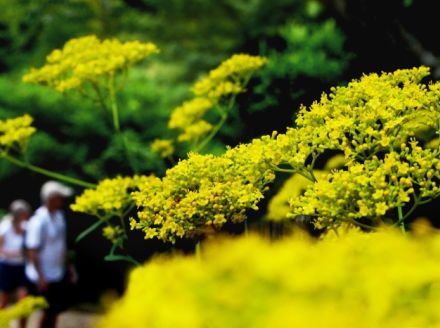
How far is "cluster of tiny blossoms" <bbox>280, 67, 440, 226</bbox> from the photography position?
112 inches

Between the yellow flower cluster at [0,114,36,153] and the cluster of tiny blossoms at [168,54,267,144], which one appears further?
the cluster of tiny blossoms at [168,54,267,144]

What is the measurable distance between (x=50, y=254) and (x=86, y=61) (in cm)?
213

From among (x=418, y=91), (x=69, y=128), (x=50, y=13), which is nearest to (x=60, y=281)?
(x=69, y=128)

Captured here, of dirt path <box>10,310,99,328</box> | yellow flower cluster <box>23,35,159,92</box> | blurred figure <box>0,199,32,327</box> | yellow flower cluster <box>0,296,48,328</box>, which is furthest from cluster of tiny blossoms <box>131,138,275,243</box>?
dirt path <box>10,310,99,328</box>

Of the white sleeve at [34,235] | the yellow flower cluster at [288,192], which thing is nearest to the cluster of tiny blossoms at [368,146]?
the yellow flower cluster at [288,192]

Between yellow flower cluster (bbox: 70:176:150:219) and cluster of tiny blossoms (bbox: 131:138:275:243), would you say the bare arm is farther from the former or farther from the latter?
cluster of tiny blossoms (bbox: 131:138:275:243)

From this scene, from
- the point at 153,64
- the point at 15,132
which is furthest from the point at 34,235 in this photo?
the point at 153,64

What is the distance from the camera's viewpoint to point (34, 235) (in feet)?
20.8

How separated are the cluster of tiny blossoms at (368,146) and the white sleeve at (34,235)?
3.57 meters

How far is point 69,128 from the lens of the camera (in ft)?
30.5

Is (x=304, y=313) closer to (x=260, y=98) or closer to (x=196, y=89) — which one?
(x=196, y=89)

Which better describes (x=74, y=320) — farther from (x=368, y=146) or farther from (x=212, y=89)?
(x=368, y=146)

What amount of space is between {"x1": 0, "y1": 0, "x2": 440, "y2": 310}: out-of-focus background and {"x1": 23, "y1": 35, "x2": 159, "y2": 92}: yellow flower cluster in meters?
1.06

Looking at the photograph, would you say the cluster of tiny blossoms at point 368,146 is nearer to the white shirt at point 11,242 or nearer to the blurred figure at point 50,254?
the blurred figure at point 50,254
